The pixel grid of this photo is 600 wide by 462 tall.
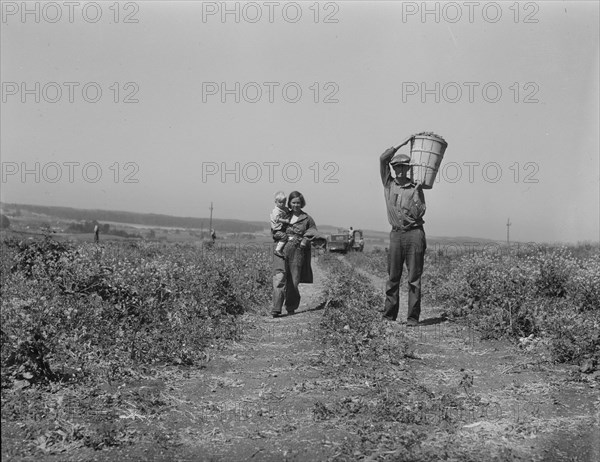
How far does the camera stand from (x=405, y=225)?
741 centimetres

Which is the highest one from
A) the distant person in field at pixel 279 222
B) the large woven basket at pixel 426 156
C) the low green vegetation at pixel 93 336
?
the large woven basket at pixel 426 156

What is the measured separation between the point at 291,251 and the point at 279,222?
46 centimetres

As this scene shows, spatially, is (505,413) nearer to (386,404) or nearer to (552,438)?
(552,438)

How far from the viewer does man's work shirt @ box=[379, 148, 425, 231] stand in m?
7.35

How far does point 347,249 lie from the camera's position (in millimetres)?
37125

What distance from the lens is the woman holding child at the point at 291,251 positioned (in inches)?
338

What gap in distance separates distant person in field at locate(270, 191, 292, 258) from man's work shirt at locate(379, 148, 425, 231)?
180cm

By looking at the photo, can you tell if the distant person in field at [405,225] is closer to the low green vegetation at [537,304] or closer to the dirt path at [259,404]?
the low green vegetation at [537,304]

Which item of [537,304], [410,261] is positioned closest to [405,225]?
[410,261]

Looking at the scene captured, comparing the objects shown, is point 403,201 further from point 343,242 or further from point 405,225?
point 343,242

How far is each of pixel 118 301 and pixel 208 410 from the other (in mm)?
Result: 3079

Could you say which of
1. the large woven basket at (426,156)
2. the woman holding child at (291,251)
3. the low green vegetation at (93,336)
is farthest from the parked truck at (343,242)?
the large woven basket at (426,156)

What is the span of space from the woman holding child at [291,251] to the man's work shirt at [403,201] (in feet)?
5.30

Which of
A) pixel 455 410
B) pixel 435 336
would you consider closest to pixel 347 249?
pixel 435 336
